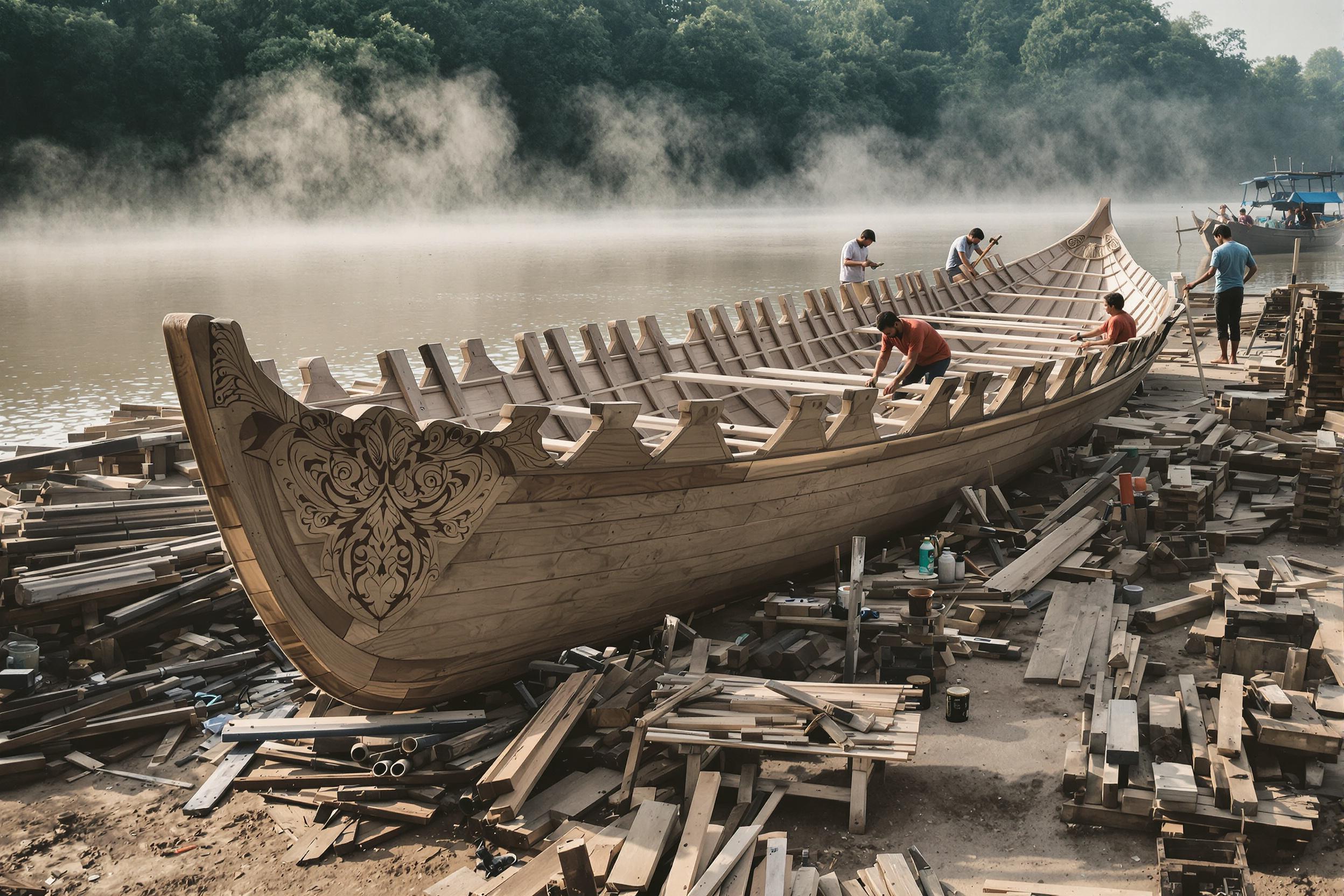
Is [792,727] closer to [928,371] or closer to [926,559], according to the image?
[926,559]

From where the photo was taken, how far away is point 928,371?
9320 millimetres

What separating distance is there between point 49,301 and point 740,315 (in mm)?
22974

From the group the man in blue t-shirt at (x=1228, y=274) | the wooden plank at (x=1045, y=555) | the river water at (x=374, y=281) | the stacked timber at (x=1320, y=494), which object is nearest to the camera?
the wooden plank at (x=1045, y=555)

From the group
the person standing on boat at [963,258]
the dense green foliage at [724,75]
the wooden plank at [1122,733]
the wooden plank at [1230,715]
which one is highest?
the dense green foliage at [724,75]

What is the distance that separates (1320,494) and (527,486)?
603 centimetres

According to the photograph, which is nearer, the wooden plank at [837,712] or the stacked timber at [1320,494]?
the wooden plank at [837,712]

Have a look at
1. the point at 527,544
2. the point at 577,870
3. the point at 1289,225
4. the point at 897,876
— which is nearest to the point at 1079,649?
the point at 897,876

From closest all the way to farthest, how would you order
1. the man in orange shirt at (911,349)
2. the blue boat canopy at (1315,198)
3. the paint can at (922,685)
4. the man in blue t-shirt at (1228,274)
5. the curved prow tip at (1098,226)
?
the paint can at (922,685) → the man in orange shirt at (911,349) → the man in blue t-shirt at (1228,274) → the curved prow tip at (1098,226) → the blue boat canopy at (1315,198)

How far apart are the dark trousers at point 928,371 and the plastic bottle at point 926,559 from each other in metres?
2.34

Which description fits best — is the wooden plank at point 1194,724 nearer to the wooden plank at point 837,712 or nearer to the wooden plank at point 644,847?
the wooden plank at point 837,712

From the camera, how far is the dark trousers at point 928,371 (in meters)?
9.13

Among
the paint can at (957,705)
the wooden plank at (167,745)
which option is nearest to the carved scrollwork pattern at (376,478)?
the wooden plank at (167,745)

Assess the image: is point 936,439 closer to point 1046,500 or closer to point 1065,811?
point 1046,500

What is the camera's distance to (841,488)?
6.62 m
